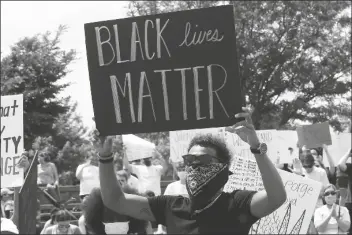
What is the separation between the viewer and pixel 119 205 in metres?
4.31

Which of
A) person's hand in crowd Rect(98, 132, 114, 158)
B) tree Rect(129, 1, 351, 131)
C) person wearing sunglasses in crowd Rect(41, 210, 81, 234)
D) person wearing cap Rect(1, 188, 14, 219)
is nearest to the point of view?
person's hand in crowd Rect(98, 132, 114, 158)

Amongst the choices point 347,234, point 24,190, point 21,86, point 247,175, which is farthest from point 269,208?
point 21,86

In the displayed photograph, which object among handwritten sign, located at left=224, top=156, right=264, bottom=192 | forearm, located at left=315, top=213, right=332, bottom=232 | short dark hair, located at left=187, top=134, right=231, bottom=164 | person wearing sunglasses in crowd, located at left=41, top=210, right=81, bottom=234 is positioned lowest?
forearm, located at left=315, top=213, right=332, bottom=232

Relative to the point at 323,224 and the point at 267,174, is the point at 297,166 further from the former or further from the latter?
the point at 267,174

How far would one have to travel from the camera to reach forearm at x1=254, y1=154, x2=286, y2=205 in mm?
3957

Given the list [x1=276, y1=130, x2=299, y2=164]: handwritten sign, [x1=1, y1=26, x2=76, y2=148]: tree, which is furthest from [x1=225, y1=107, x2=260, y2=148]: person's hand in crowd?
[x1=1, y1=26, x2=76, y2=148]: tree

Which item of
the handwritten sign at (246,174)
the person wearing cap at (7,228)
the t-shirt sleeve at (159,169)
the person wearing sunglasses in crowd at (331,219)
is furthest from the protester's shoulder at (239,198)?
the t-shirt sleeve at (159,169)

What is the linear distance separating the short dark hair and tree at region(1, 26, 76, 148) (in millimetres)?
18332

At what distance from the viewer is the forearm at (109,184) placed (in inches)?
167

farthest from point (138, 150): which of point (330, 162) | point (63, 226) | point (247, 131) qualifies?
point (247, 131)

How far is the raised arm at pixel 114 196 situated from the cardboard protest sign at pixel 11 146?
16.3 feet

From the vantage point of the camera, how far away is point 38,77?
23344 millimetres

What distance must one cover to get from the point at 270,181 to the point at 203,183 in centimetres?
36

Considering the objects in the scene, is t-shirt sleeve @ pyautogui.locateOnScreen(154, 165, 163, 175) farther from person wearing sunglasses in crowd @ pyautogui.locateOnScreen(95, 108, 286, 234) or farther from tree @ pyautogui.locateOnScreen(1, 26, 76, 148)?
tree @ pyautogui.locateOnScreen(1, 26, 76, 148)
